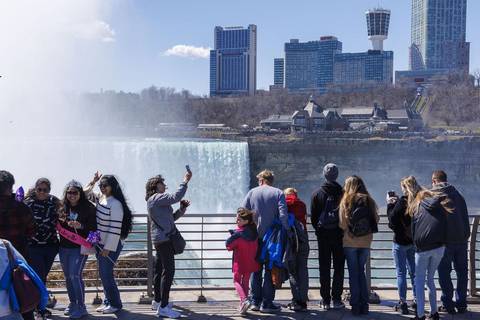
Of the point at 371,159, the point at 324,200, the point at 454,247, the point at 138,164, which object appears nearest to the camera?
the point at 454,247

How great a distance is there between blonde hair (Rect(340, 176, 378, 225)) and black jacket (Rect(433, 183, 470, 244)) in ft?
2.48

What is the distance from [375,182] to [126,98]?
74.4 metres

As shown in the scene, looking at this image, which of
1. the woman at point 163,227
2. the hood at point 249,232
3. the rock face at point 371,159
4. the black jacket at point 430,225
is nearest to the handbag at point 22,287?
the woman at point 163,227

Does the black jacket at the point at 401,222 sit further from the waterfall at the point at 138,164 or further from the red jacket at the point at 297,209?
the waterfall at the point at 138,164

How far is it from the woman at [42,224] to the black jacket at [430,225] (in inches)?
160

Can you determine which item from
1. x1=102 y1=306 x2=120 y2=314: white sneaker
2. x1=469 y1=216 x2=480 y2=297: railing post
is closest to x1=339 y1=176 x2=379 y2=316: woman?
x1=469 y1=216 x2=480 y2=297: railing post

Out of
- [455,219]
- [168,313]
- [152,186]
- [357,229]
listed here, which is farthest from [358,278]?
[152,186]

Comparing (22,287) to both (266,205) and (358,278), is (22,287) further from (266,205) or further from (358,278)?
(358,278)

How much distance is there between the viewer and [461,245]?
23.1 ft

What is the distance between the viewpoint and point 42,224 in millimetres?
6742

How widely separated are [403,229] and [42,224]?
4.19 meters

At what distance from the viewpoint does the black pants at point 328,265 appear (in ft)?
23.7

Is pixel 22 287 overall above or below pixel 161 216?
below

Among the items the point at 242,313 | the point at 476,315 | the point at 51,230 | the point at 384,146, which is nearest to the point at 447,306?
the point at 476,315
